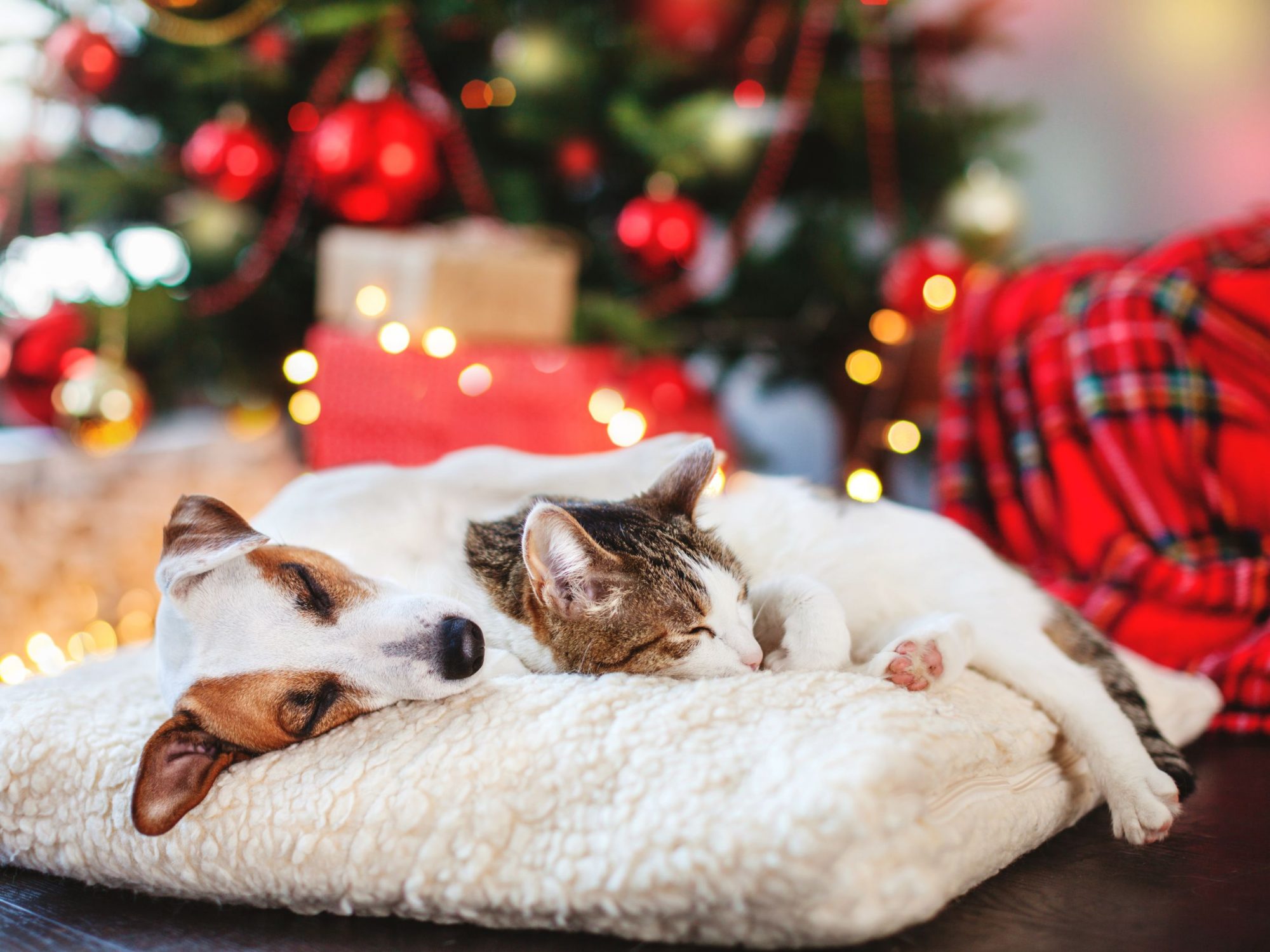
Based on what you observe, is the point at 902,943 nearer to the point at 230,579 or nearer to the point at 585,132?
the point at 230,579

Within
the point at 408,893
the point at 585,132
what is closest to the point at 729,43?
the point at 585,132

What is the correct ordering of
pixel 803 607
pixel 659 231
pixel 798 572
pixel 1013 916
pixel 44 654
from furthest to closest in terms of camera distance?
pixel 659 231
pixel 44 654
pixel 798 572
pixel 803 607
pixel 1013 916

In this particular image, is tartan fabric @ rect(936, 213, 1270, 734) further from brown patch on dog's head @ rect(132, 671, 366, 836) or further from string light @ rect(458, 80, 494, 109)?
string light @ rect(458, 80, 494, 109)

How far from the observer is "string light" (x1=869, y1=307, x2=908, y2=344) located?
2.54 m

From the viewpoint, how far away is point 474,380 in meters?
2.14

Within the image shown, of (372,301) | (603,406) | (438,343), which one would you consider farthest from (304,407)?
(603,406)

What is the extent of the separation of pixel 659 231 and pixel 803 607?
62.5 inches

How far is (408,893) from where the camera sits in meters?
0.76

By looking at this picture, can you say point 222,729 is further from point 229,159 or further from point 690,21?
point 690,21

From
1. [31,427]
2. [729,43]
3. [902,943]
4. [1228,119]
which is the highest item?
[729,43]

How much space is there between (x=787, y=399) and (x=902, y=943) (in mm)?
2929

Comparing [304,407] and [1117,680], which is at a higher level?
[304,407]

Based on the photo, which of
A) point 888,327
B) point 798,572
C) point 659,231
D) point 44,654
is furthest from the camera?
point 888,327

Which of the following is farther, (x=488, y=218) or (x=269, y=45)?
(x=488, y=218)
